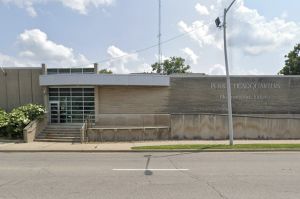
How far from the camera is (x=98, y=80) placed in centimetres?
2706

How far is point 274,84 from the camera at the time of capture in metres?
29.7

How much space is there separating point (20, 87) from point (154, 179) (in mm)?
22857

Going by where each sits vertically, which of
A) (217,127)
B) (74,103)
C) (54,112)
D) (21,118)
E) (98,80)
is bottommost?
(217,127)

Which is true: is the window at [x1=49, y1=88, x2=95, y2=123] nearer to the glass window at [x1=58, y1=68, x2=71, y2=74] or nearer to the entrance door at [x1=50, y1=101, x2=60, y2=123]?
the entrance door at [x1=50, y1=101, x2=60, y2=123]

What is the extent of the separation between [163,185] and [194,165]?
13.0ft

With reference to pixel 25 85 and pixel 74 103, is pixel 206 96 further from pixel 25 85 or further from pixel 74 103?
pixel 25 85

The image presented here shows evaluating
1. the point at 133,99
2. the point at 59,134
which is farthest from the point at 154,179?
the point at 133,99

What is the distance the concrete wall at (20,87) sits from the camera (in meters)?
29.0

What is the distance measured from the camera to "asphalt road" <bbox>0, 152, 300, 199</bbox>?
7.64 metres

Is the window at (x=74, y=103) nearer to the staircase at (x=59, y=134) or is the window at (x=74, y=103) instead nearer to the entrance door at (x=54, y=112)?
the entrance door at (x=54, y=112)

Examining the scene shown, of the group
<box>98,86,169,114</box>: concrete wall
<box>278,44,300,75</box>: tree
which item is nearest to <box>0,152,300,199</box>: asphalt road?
<box>98,86,169,114</box>: concrete wall

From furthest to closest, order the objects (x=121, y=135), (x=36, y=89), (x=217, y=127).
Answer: (x=36, y=89) < (x=217, y=127) < (x=121, y=135)

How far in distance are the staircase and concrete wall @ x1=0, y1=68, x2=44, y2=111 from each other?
16.4 ft

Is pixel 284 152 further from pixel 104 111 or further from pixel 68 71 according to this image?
pixel 68 71
